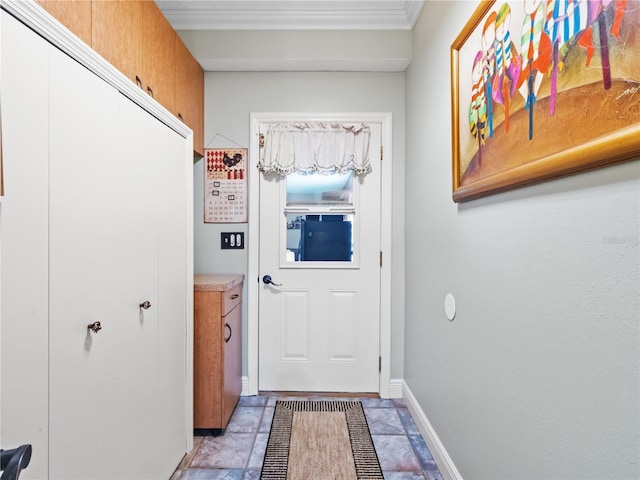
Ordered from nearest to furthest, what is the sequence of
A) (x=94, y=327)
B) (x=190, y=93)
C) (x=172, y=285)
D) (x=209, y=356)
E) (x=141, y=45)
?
1. (x=94, y=327)
2. (x=141, y=45)
3. (x=172, y=285)
4. (x=209, y=356)
5. (x=190, y=93)

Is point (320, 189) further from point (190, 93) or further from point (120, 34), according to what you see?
point (120, 34)

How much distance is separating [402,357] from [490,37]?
203 centimetres

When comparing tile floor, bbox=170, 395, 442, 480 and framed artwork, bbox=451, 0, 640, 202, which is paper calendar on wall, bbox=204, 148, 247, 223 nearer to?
tile floor, bbox=170, 395, 442, 480

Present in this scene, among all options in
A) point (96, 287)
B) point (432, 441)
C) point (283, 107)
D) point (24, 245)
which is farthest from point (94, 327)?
point (283, 107)

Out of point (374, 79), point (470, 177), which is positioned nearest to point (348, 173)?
point (374, 79)

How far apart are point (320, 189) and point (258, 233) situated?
59 centimetres

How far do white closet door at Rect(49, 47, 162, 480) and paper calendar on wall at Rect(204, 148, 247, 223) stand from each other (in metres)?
0.98

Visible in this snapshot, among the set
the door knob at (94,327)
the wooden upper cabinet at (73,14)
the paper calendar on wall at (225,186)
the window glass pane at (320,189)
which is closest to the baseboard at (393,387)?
the paper calendar on wall at (225,186)

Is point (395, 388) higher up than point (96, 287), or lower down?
lower down

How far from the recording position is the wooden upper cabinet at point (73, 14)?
0.91 metres

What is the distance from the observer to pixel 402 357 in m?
2.26

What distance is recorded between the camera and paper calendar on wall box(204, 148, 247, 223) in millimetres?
2256

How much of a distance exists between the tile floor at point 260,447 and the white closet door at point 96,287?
0.42 metres

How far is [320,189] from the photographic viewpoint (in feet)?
7.49
